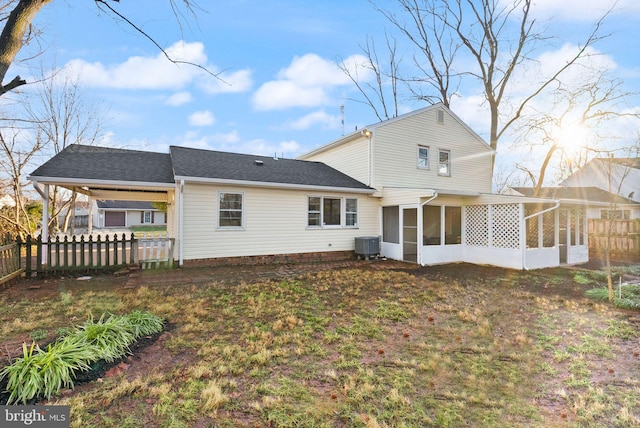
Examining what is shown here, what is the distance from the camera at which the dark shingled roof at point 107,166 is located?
9.16 m

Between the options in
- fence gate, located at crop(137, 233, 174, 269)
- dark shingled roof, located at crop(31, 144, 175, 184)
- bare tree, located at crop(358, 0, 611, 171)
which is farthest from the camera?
bare tree, located at crop(358, 0, 611, 171)

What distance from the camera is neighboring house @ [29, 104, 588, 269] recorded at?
33.0ft

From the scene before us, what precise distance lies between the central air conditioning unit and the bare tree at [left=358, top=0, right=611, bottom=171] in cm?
1286

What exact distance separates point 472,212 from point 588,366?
30.3ft

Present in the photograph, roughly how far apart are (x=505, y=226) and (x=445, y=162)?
4952mm

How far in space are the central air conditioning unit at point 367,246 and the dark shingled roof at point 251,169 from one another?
2.18 meters

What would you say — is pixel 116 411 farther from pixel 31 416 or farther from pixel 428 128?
pixel 428 128

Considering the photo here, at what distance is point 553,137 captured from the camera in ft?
63.3

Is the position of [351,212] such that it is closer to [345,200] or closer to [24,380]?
[345,200]

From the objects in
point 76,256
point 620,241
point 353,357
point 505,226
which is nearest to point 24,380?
point 353,357

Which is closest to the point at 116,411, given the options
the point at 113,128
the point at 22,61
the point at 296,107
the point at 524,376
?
the point at 524,376

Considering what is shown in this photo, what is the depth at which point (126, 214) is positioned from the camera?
37.6 meters

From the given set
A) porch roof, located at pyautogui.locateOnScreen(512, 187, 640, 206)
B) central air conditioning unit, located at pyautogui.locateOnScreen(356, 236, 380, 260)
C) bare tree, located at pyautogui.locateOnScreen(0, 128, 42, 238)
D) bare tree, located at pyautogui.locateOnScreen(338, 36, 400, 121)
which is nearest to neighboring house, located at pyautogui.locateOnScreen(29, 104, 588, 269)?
central air conditioning unit, located at pyautogui.locateOnScreen(356, 236, 380, 260)

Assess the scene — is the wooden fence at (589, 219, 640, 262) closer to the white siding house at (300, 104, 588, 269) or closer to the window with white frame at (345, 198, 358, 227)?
the white siding house at (300, 104, 588, 269)
